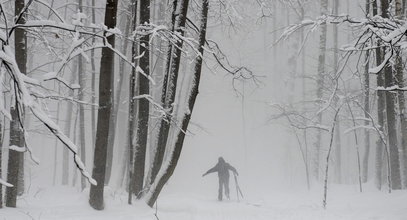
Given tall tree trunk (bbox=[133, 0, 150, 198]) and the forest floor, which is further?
tall tree trunk (bbox=[133, 0, 150, 198])

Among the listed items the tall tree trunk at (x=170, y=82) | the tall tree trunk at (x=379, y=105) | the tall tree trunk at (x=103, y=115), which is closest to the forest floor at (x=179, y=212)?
the tall tree trunk at (x=103, y=115)

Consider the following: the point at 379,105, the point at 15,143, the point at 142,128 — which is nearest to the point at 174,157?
the point at 142,128

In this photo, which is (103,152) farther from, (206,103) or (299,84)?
(299,84)

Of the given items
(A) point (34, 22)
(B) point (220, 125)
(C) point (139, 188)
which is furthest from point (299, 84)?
(A) point (34, 22)

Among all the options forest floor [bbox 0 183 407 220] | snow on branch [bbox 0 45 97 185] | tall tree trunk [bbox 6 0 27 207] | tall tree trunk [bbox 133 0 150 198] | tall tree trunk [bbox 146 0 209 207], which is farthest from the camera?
tall tree trunk [bbox 133 0 150 198]

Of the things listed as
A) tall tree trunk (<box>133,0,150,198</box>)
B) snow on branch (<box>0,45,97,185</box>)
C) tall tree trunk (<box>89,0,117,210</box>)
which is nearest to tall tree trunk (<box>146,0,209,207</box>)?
tall tree trunk (<box>133,0,150,198</box>)

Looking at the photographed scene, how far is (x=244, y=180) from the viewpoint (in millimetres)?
32469

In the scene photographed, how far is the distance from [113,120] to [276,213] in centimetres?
914

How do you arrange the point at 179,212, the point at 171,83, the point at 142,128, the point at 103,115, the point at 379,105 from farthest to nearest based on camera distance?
the point at 379,105 → the point at 171,83 → the point at 142,128 → the point at 179,212 → the point at 103,115

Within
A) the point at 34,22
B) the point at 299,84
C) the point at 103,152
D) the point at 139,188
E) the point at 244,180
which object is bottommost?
the point at 244,180

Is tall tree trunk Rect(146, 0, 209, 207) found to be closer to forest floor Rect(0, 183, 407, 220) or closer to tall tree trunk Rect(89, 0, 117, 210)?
forest floor Rect(0, 183, 407, 220)

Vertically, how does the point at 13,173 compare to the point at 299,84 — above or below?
below

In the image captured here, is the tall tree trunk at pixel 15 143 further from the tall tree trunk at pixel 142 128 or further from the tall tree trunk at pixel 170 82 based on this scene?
the tall tree trunk at pixel 170 82

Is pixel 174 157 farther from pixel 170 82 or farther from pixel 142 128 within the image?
pixel 170 82
